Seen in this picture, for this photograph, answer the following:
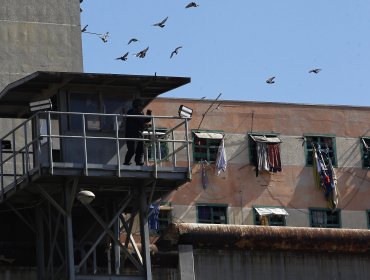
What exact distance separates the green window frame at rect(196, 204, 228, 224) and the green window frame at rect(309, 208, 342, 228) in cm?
353

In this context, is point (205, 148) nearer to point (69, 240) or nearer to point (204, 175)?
point (204, 175)

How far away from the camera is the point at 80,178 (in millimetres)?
50719

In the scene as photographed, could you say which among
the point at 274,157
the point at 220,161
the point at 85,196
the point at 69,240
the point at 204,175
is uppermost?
the point at 274,157

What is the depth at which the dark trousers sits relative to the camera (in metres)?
51.8

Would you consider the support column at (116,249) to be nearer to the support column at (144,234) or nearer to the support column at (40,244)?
the support column at (144,234)

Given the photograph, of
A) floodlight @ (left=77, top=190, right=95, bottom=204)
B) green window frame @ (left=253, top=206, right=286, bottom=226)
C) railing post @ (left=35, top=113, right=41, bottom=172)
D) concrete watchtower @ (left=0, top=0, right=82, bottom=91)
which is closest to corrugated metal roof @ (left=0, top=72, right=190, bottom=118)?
railing post @ (left=35, top=113, right=41, bottom=172)

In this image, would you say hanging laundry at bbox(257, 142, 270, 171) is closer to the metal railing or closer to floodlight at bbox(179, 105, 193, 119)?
the metal railing

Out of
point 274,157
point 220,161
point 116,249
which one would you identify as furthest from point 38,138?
point 274,157

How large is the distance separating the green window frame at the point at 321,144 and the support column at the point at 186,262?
10472mm

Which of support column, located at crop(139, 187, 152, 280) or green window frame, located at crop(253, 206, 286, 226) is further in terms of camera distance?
green window frame, located at crop(253, 206, 286, 226)

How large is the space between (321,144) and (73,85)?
1620cm

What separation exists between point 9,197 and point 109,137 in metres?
3.47

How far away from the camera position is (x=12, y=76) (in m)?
59.0

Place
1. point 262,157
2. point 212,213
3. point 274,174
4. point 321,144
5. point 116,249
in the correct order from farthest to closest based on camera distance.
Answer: point 321,144 → point 274,174 → point 262,157 → point 212,213 → point 116,249
